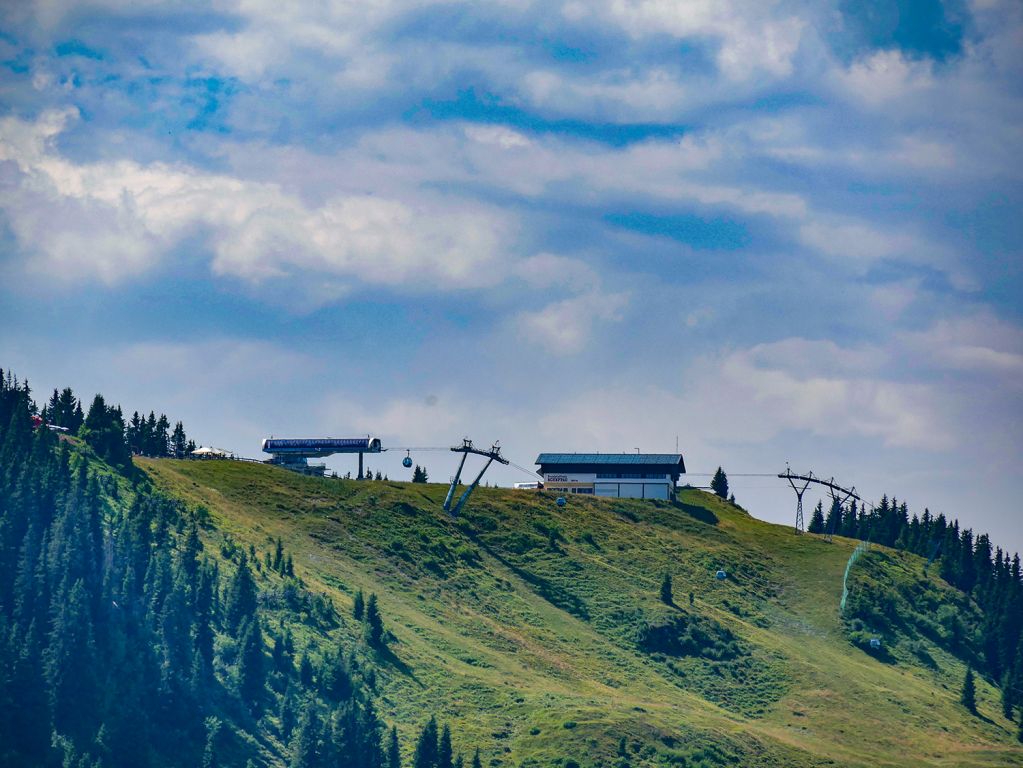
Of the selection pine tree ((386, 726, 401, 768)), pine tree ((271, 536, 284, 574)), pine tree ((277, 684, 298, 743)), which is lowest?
pine tree ((386, 726, 401, 768))

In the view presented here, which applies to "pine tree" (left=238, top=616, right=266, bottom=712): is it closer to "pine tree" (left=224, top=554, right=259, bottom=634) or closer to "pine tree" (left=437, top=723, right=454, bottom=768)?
"pine tree" (left=224, top=554, right=259, bottom=634)

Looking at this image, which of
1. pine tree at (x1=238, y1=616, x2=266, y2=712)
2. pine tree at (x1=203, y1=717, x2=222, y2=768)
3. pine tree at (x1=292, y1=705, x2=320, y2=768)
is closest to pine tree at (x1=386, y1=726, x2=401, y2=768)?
pine tree at (x1=292, y1=705, x2=320, y2=768)

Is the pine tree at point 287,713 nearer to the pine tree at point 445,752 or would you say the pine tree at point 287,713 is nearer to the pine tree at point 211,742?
the pine tree at point 211,742

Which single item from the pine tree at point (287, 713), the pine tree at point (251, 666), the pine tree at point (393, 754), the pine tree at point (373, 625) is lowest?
the pine tree at point (393, 754)

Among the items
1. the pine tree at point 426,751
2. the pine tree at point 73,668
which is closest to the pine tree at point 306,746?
the pine tree at point 426,751

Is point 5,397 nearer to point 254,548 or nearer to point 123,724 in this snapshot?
point 254,548

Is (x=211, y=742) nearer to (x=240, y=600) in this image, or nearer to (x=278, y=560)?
(x=240, y=600)

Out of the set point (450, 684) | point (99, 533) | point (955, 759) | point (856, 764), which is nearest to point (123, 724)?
point (99, 533)

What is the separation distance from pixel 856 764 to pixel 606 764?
29.4m

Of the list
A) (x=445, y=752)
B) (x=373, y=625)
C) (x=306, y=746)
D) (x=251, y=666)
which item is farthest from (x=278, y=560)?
(x=445, y=752)

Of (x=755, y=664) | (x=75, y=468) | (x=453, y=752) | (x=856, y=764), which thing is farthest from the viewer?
(x=755, y=664)

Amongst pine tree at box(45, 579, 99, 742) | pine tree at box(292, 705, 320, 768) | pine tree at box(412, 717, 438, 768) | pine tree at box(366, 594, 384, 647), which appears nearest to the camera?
pine tree at box(45, 579, 99, 742)

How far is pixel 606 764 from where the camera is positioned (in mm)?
159250

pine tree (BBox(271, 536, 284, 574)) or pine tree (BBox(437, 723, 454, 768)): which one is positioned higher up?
pine tree (BBox(271, 536, 284, 574))
